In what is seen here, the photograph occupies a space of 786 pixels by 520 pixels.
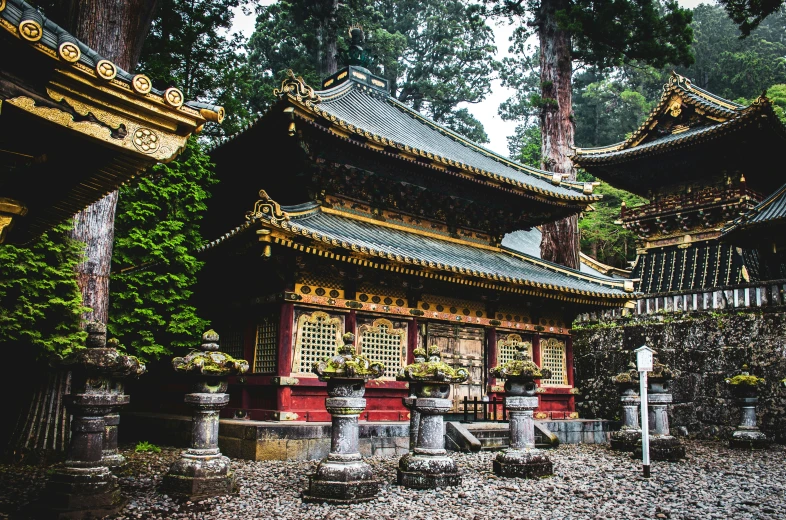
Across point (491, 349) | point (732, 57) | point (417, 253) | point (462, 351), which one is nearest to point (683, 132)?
point (491, 349)

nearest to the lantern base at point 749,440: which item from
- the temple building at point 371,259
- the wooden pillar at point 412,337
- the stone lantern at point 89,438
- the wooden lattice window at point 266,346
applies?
the temple building at point 371,259

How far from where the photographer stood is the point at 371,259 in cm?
1157

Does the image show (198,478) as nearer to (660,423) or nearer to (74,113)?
(74,113)

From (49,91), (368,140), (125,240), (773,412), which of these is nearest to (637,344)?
(773,412)

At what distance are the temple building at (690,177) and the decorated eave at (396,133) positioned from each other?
3.76 metres

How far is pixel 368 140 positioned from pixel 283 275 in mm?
3553

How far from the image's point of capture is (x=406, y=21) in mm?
40875

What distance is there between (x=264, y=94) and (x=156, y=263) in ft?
66.6

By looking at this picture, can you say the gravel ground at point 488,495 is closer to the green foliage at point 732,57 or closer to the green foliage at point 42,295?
the green foliage at point 42,295

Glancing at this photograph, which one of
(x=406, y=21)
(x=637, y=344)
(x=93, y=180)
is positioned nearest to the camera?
(x=93, y=180)

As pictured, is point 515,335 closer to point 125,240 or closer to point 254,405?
point 254,405

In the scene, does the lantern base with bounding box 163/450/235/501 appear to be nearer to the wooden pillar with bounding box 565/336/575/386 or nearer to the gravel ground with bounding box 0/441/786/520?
the gravel ground with bounding box 0/441/786/520

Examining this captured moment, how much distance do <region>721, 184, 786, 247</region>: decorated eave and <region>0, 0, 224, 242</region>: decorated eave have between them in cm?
1571

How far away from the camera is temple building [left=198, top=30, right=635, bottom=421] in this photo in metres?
11.6
